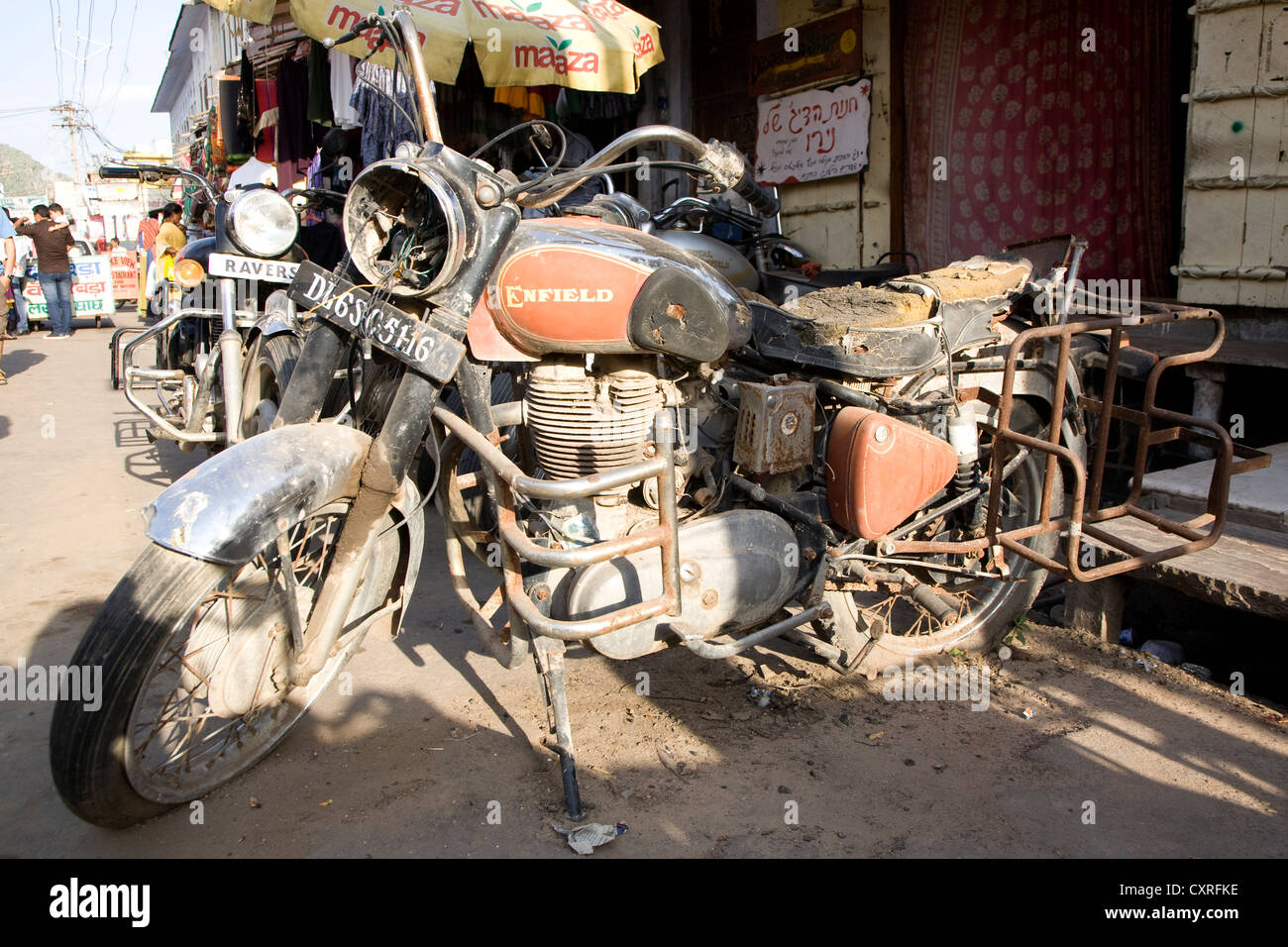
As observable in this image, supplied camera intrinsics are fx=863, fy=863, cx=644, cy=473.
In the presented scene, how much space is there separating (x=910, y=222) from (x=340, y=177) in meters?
5.15

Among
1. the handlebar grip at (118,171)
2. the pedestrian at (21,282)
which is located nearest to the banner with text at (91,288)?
the pedestrian at (21,282)

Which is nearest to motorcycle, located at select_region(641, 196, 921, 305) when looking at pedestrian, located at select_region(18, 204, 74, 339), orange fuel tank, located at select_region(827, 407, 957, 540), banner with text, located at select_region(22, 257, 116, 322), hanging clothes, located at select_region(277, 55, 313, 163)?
orange fuel tank, located at select_region(827, 407, 957, 540)

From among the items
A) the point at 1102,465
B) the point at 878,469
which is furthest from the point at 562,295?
the point at 1102,465

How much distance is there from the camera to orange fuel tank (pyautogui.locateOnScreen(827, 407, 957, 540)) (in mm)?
2475

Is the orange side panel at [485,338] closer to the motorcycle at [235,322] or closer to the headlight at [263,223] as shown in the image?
the motorcycle at [235,322]

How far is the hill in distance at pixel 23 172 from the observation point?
84.4 m

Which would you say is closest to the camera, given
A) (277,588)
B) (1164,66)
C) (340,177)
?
(277,588)

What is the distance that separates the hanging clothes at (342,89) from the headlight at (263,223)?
4.33 m

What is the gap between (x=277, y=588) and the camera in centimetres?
229

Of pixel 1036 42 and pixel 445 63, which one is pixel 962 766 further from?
pixel 445 63

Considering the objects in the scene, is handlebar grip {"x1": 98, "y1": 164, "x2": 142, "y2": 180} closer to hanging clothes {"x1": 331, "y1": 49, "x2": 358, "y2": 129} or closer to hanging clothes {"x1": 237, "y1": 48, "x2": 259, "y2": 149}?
hanging clothes {"x1": 331, "y1": 49, "x2": 358, "y2": 129}

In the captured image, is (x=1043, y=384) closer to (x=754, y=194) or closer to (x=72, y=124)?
(x=754, y=194)

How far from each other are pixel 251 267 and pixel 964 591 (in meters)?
3.34
